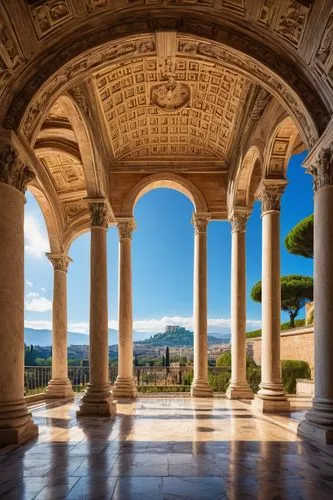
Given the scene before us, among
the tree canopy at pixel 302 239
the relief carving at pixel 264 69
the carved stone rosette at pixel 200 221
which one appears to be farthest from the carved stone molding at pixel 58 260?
the tree canopy at pixel 302 239

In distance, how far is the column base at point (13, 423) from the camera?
505 inches

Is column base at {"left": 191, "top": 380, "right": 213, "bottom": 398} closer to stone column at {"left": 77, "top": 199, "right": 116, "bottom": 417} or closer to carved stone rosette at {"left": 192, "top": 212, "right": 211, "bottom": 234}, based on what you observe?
stone column at {"left": 77, "top": 199, "right": 116, "bottom": 417}

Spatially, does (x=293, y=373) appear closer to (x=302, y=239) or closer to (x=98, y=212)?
(x=302, y=239)

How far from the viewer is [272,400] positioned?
64.7 ft

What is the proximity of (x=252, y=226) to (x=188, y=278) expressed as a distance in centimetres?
3936

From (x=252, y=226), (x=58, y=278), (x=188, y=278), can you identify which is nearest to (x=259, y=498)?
(x=58, y=278)

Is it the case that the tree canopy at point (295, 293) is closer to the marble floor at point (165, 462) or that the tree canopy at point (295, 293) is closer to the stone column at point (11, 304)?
the marble floor at point (165, 462)

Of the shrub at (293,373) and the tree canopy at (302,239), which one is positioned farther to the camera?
the tree canopy at (302,239)

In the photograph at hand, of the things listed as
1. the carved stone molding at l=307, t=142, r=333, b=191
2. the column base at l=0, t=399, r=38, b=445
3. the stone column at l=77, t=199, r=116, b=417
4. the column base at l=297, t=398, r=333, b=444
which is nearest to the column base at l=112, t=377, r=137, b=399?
the stone column at l=77, t=199, r=116, b=417

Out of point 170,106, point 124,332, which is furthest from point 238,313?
point 170,106

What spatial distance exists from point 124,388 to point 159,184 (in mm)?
11253

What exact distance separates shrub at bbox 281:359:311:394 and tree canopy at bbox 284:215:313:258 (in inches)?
714

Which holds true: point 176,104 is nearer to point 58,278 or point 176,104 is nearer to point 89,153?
point 89,153

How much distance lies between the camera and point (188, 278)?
10962cm
